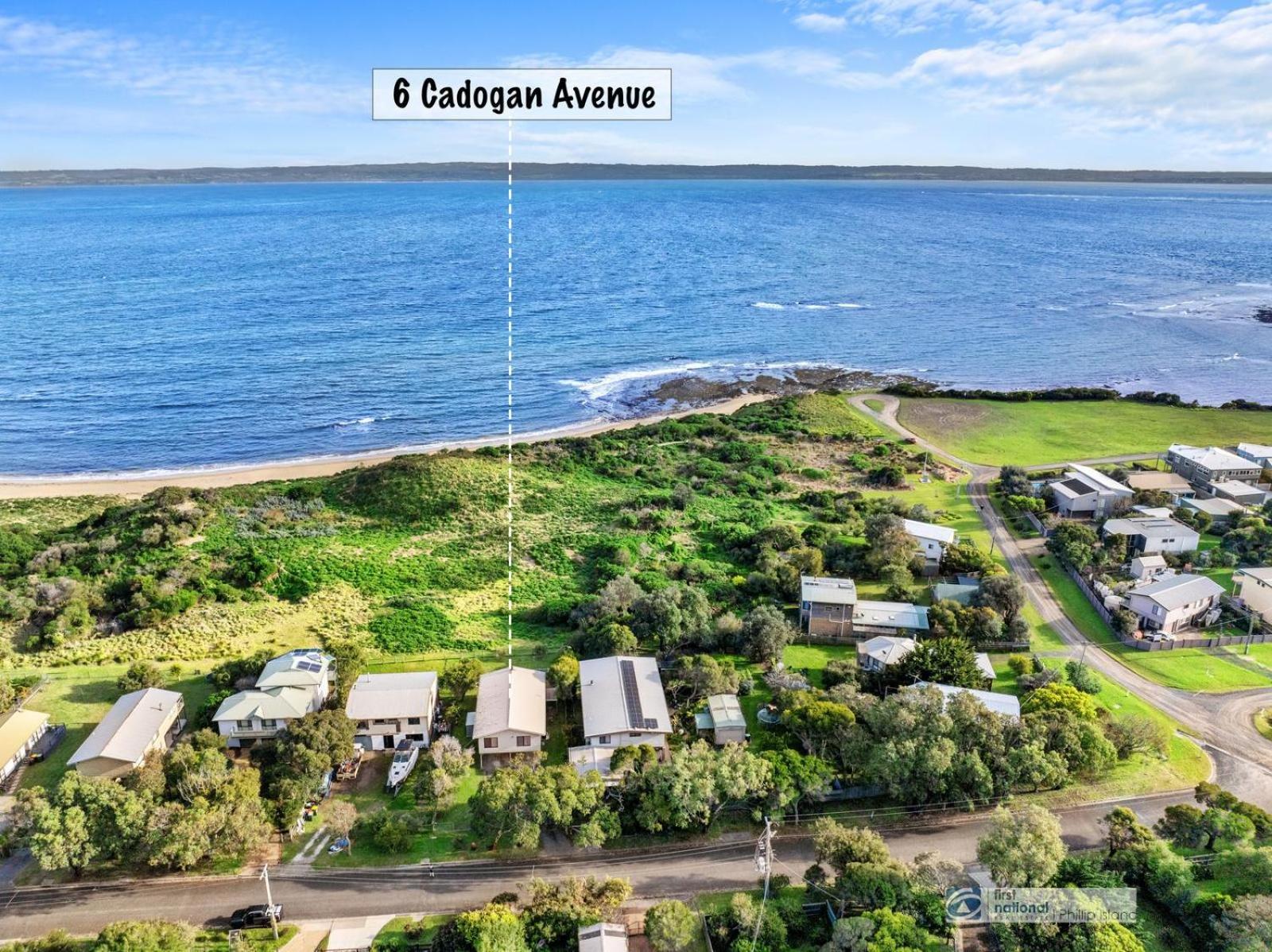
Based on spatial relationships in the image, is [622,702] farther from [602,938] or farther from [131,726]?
[131,726]

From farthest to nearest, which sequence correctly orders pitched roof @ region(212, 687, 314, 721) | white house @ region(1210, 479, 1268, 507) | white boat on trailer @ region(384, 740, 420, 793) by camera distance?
white house @ region(1210, 479, 1268, 507)
pitched roof @ region(212, 687, 314, 721)
white boat on trailer @ region(384, 740, 420, 793)

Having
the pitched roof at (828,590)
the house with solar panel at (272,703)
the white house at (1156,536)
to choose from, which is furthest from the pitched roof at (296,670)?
the white house at (1156,536)

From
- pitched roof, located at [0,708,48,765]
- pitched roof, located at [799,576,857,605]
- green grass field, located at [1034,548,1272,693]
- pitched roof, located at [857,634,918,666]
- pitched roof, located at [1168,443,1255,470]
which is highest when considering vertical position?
pitched roof, located at [1168,443,1255,470]

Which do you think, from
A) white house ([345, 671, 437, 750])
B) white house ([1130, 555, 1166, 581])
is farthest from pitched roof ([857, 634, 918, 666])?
white house ([345, 671, 437, 750])

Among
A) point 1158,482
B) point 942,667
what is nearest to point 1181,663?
point 942,667

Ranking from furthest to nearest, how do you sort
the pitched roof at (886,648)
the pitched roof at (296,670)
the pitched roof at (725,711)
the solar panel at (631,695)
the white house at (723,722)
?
the pitched roof at (886,648) < the pitched roof at (296,670) < the pitched roof at (725,711) < the white house at (723,722) < the solar panel at (631,695)

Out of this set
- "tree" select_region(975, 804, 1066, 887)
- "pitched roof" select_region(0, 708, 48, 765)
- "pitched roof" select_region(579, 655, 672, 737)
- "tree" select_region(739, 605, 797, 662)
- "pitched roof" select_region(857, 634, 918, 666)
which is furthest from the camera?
"tree" select_region(739, 605, 797, 662)

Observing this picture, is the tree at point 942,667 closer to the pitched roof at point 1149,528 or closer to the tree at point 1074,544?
the tree at point 1074,544

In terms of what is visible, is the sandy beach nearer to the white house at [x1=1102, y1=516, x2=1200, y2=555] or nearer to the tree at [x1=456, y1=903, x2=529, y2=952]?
the white house at [x1=1102, y1=516, x2=1200, y2=555]
